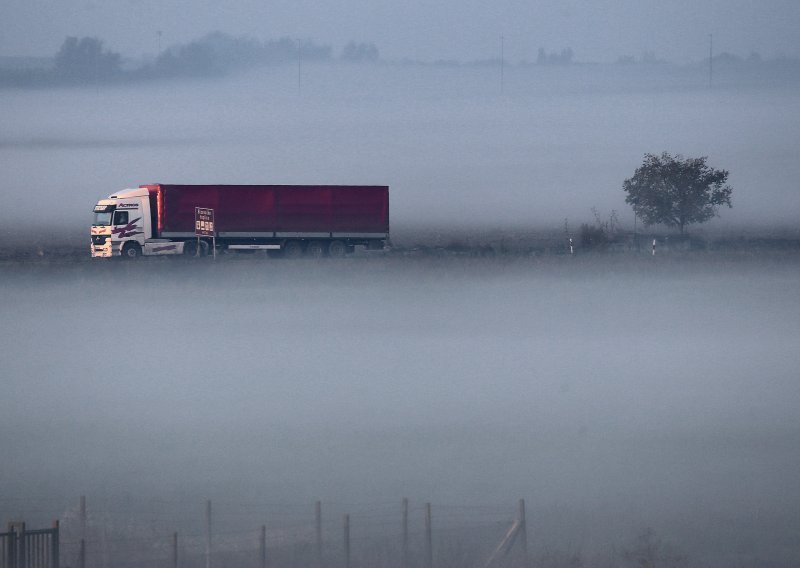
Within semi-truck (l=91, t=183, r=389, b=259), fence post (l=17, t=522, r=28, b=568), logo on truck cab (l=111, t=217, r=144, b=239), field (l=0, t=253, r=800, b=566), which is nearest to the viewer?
fence post (l=17, t=522, r=28, b=568)

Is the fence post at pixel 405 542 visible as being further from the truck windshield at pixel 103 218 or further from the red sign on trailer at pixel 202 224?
the truck windshield at pixel 103 218

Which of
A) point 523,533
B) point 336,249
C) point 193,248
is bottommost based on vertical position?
point 523,533

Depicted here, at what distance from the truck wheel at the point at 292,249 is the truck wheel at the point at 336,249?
1261mm

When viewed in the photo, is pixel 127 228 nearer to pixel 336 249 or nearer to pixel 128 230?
pixel 128 230

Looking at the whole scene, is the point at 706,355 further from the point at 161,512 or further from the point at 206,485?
the point at 161,512

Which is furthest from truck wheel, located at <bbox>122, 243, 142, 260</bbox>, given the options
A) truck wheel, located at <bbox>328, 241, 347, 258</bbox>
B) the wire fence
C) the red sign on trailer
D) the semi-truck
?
the wire fence

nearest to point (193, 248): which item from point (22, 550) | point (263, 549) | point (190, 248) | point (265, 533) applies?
point (190, 248)

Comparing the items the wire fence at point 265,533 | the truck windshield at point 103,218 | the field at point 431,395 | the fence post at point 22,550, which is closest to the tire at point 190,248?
the field at point 431,395

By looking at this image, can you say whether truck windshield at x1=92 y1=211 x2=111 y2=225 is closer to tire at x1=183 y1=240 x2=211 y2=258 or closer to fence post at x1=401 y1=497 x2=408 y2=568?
tire at x1=183 y1=240 x2=211 y2=258

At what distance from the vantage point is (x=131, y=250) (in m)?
52.8

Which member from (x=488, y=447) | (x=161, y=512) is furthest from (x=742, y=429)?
(x=161, y=512)

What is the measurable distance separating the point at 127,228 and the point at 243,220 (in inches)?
188

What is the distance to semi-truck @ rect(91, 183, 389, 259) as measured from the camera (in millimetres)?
52781

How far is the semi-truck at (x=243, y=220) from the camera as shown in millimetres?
52781
